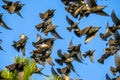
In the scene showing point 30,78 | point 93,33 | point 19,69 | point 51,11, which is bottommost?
point 19,69

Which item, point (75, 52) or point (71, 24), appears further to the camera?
point (71, 24)

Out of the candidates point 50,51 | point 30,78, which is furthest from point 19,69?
point 30,78

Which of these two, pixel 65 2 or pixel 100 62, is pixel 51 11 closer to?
pixel 65 2

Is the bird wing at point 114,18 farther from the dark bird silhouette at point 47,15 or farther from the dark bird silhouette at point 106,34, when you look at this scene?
the dark bird silhouette at point 47,15

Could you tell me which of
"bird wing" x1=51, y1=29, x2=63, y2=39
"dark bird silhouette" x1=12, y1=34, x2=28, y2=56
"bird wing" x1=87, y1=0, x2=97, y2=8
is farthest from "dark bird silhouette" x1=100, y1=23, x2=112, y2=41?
"dark bird silhouette" x1=12, y1=34, x2=28, y2=56

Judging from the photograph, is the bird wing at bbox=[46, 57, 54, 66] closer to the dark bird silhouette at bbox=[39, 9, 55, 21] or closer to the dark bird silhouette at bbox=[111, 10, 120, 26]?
the dark bird silhouette at bbox=[39, 9, 55, 21]

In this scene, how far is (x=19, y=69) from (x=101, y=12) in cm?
169

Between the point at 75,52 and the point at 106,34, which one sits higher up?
the point at 106,34

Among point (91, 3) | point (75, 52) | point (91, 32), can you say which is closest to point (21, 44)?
point (75, 52)

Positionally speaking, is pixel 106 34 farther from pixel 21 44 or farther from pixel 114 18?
pixel 21 44

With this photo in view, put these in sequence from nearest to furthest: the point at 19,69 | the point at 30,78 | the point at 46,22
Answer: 1. the point at 19,69
2. the point at 46,22
3. the point at 30,78

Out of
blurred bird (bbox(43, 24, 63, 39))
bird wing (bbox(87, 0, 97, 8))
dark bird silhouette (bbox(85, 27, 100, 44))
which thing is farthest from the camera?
blurred bird (bbox(43, 24, 63, 39))

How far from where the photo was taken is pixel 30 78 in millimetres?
11594

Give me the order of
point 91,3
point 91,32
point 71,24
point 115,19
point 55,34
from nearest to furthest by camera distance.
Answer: point 91,3 → point 115,19 → point 91,32 → point 55,34 → point 71,24
